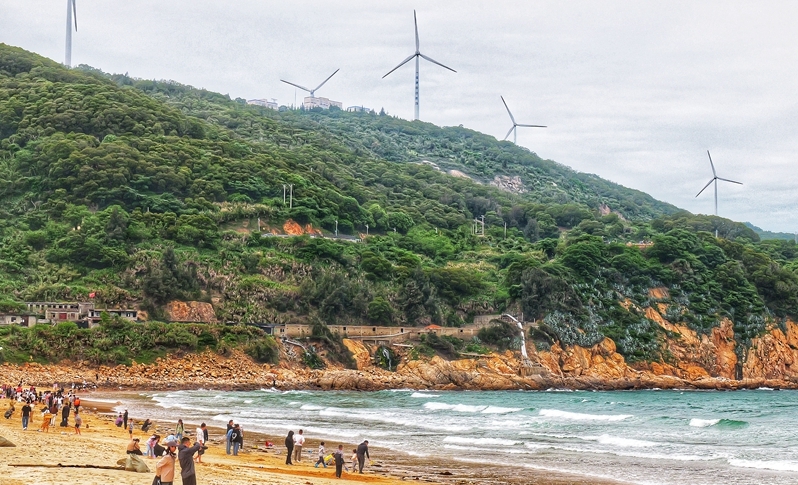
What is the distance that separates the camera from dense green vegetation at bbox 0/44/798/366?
92.8m

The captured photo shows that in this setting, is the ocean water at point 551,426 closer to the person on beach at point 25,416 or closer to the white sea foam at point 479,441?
the white sea foam at point 479,441

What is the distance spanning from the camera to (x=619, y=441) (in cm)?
4359

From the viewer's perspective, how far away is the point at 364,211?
13450 cm

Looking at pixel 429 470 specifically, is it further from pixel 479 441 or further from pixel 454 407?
pixel 454 407

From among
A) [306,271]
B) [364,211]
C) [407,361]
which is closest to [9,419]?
[407,361]

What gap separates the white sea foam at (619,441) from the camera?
137ft

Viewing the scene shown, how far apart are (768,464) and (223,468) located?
66.0ft

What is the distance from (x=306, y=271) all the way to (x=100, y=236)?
21462 mm

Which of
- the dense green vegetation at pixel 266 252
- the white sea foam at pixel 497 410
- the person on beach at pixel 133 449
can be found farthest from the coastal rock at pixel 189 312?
the person on beach at pixel 133 449

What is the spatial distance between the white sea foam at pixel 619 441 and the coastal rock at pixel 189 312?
51.0 m

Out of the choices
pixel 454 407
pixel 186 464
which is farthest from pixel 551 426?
pixel 186 464

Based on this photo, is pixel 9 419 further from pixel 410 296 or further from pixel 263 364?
pixel 410 296

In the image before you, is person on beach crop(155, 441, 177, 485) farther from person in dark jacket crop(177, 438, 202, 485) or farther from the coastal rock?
the coastal rock

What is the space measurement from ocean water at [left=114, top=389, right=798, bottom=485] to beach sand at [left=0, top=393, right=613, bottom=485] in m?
1.91
